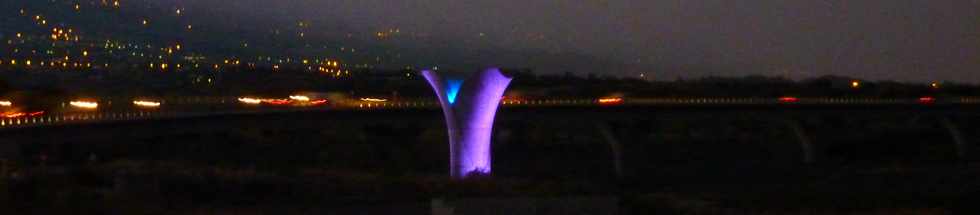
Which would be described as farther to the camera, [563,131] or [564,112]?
[563,131]

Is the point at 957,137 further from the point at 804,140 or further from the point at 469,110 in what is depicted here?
the point at 469,110

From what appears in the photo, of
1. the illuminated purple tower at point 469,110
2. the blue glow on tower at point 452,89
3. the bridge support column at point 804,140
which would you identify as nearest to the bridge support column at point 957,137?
the bridge support column at point 804,140

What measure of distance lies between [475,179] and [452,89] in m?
11.3

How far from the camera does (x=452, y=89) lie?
6138 cm

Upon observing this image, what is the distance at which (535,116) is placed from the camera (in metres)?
82.6

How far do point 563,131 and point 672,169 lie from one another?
39737 mm

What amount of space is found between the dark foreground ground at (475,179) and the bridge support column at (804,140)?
874 mm

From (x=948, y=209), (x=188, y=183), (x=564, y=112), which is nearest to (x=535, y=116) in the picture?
(x=564, y=112)

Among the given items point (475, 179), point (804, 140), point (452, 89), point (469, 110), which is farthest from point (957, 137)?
point (475, 179)

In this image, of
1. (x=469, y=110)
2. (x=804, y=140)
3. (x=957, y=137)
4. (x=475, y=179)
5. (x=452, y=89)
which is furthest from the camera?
(x=957, y=137)

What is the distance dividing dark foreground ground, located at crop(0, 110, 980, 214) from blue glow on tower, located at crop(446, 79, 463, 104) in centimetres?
303

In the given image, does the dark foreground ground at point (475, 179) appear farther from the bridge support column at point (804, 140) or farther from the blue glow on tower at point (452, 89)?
the blue glow on tower at point (452, 89)

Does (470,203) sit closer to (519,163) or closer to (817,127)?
(519,163)

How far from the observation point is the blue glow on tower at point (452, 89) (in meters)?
61.0
